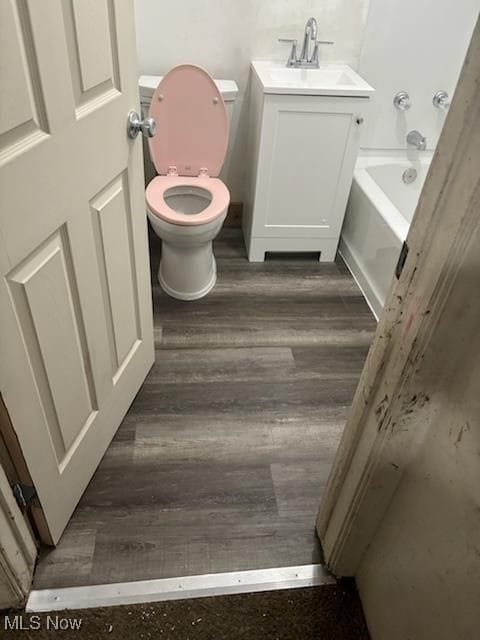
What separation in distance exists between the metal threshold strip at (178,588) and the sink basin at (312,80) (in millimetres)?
1794

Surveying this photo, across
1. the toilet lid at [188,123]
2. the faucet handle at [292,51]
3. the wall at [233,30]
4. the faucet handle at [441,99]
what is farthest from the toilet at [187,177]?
the faucet handle at [441,99]

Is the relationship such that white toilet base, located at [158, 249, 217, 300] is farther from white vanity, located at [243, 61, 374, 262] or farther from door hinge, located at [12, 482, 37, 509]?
door hinge, located at [12, 482, 37, 509]

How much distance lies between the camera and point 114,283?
1.35 meters

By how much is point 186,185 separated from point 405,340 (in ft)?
5.29

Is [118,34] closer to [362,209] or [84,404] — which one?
[84,404]

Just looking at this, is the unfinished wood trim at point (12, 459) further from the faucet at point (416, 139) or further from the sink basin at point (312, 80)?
the faucet at point (416, 139)

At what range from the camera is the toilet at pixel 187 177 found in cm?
200

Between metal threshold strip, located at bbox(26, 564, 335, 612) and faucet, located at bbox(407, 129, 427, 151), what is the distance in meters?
2.19

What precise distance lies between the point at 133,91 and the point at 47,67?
43cm

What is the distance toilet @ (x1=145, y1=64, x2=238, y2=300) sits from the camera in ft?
6.55

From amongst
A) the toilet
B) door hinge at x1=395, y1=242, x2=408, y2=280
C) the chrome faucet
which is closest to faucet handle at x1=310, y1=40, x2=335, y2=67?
the chrome faucet

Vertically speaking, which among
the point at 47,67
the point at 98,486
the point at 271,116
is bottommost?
the point at 98,486

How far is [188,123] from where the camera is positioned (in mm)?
2158

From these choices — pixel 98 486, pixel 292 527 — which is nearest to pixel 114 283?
pixel 98 486
